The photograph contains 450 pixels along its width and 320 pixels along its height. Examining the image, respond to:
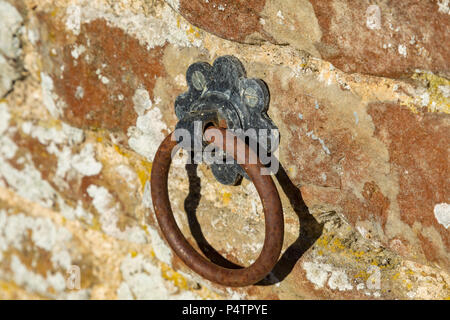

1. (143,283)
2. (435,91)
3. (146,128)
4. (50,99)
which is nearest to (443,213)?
(435,91)

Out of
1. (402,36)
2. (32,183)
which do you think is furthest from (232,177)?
(32,183)

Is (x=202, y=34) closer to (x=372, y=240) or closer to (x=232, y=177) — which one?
(x=232, y=177)

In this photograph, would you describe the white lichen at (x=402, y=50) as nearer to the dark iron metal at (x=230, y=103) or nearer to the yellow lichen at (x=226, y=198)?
the dark iron metal at (x=230, y=103)

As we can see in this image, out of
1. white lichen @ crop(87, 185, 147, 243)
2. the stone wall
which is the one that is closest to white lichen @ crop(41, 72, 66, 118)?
the stone wall

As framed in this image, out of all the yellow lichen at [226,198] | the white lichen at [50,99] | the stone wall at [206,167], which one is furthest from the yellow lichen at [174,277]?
the white lichen at [50,99]

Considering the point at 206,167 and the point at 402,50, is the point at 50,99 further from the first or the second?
the point at 402,50
